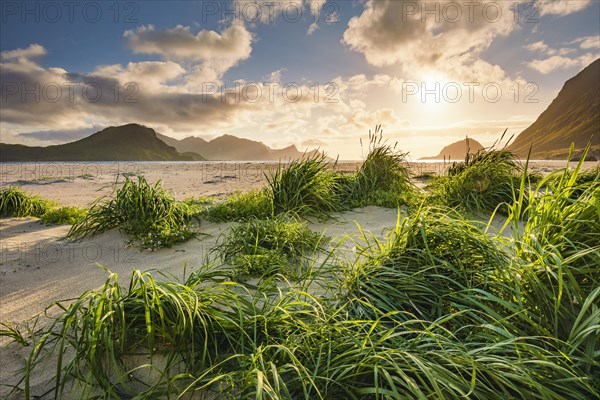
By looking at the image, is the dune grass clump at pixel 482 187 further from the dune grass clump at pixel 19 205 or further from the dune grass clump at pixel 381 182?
the dune grass clump at pixel 19 205

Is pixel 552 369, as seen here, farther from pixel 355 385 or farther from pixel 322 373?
pixel 322 373

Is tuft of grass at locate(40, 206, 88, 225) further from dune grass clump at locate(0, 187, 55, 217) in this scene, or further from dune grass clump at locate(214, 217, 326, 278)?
dune grass clump at locate(214, 217, 326, 278)

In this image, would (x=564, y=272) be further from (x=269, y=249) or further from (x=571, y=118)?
(x=571, y=118)

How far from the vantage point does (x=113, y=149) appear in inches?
6722

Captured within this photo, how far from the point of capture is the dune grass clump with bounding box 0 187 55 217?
497 centimetres

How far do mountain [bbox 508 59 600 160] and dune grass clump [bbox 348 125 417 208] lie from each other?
10325 cm

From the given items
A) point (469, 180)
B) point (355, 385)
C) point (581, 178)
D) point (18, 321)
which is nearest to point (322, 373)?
point (355, 385)

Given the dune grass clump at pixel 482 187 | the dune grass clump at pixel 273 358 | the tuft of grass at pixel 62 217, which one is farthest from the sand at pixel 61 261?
the dune grass clump at pixel 482 187

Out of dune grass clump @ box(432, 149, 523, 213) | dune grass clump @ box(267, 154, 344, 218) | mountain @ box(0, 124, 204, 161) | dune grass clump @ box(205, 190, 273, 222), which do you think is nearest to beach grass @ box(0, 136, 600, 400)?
dune grass clump @ box(205, 190, 273, 222)

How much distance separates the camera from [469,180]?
482cm

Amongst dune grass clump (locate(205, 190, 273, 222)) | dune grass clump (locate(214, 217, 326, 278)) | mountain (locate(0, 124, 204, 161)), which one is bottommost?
dune grass clump (locate(214, 217, 326, 278))

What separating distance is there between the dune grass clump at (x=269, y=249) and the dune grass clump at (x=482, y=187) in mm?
2617

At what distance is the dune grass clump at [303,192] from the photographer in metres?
4.38

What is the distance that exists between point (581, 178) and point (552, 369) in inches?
202
